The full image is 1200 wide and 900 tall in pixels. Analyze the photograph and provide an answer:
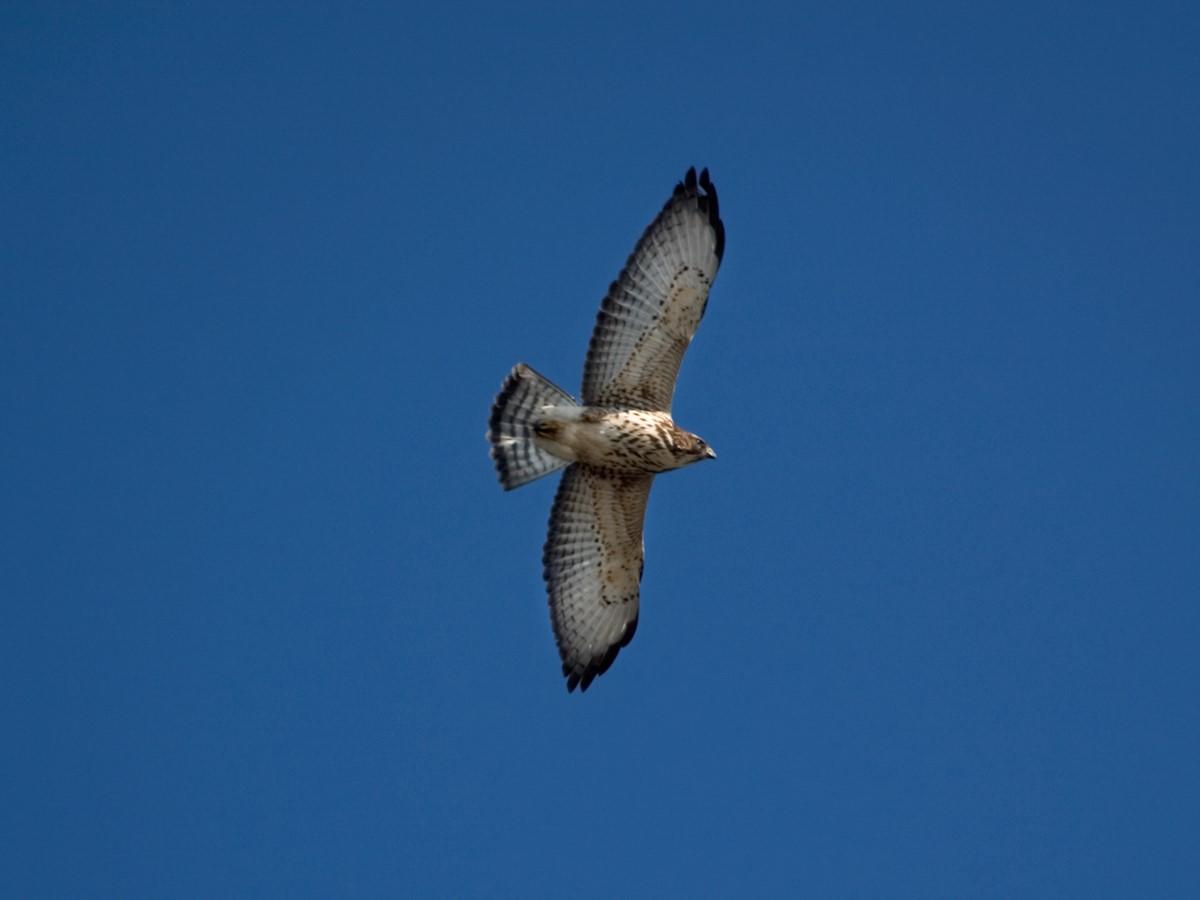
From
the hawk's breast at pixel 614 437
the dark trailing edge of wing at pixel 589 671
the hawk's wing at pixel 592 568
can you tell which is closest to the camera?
the hawk's breast at pixel 614 437

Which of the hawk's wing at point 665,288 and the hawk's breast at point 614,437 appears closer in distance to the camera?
the hawk's wing at point 665,288

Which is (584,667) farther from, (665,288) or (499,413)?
(665,288)

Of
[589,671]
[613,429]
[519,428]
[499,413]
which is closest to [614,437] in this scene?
[613,429]

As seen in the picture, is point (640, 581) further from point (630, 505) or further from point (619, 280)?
point (619, 280)

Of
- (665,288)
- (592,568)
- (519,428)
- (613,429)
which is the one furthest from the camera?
(592,568)

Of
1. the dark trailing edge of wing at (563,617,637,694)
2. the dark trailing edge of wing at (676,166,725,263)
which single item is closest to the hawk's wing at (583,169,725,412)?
the dark trailing edge of wing at (676,166,725,263)

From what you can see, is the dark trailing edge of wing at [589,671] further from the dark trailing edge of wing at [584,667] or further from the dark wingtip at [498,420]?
the dark wingtip at [498,420]

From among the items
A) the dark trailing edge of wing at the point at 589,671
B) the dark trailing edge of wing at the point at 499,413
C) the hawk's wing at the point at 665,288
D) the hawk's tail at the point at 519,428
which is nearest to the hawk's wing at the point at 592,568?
the dark trailing edge of wing at the point at 589,671

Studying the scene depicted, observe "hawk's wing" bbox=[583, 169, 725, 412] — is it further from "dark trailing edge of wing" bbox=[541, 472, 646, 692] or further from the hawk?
"dark trailing edge of wing" bbox=[541, 472, 646, 692]

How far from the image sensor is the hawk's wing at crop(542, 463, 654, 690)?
42.5 ft

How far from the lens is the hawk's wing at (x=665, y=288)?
12266mm

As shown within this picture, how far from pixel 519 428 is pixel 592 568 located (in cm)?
115

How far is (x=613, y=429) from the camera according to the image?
40.7ft

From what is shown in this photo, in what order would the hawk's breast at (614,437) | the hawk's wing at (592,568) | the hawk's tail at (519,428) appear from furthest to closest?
the hawk's wing at (592,568) → the hawk's tail at (519,428) → the hawk's breast at (614,437)
